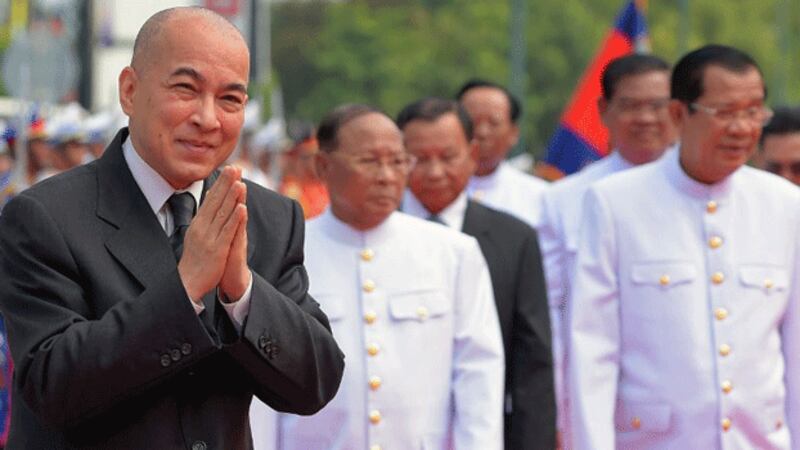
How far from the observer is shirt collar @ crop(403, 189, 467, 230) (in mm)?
8266

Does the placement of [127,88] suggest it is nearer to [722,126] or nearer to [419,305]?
[419,305]

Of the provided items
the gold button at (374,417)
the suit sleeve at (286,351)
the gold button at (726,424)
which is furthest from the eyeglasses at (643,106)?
the suit sleeve at (286,351)

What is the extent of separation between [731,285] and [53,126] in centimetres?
1244

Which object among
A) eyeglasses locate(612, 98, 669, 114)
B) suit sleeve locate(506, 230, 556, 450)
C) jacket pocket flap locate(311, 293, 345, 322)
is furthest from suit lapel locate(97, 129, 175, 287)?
eyeglasses locate(612, 98, 669, 114)

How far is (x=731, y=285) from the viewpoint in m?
6.96

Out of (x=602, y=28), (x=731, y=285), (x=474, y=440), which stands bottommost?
(x=474, y=440)

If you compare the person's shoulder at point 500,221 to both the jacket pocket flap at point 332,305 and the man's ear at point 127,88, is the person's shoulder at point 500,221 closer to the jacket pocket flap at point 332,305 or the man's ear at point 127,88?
the jacket pocket flap at point 332,305

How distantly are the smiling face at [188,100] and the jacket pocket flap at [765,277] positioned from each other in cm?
309

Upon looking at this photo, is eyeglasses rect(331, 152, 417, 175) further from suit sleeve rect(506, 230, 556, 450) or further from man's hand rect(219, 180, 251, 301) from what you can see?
man's hand rect(219, 180, 251, 301)

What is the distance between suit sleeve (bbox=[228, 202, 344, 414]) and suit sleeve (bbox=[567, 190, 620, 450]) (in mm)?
2547

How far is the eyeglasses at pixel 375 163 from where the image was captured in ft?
23.2

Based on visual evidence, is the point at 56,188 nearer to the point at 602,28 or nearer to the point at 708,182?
the point at 708,182

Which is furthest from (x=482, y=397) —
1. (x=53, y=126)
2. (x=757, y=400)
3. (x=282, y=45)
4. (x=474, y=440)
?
(x=282, y=45)

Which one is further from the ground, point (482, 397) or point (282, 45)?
point (282, 45)
